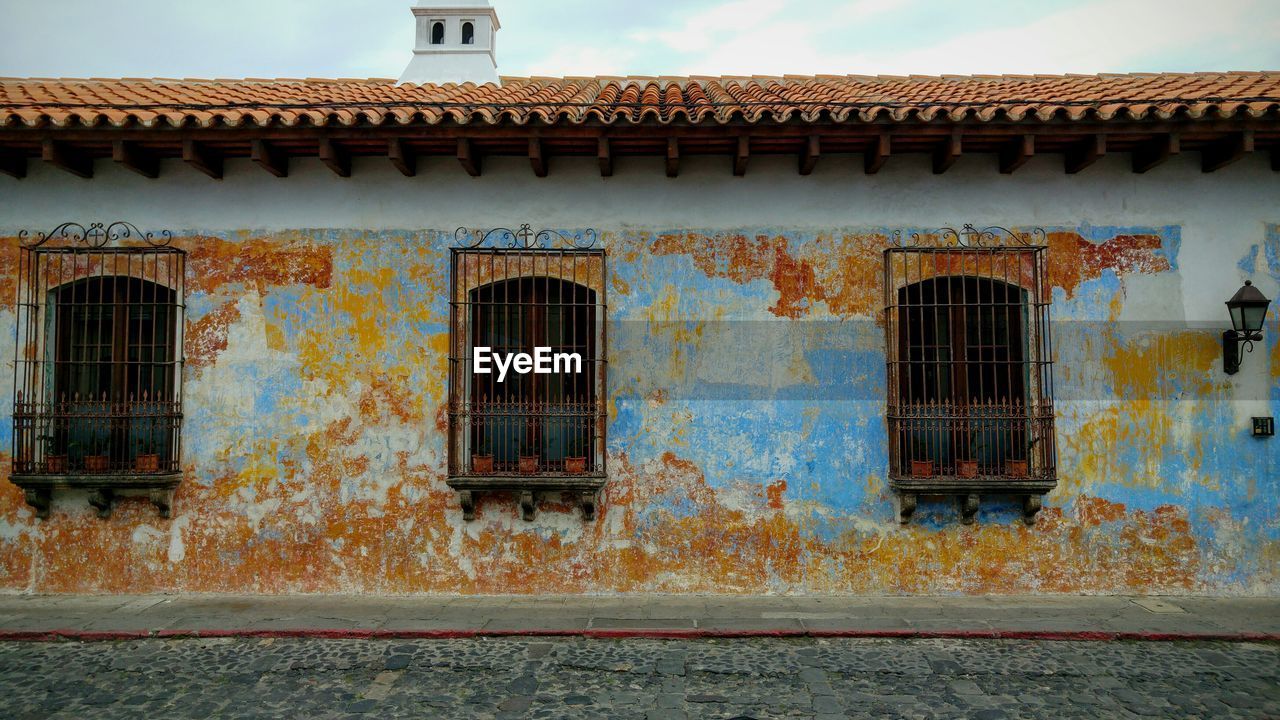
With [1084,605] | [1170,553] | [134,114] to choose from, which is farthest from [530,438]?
[1170,553]

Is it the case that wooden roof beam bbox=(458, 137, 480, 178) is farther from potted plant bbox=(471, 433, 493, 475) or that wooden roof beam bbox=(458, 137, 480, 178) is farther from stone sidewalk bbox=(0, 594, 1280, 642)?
stone sidewalk bbox=(0, 594, 1280, 642)

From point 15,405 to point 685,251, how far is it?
5.79 meters

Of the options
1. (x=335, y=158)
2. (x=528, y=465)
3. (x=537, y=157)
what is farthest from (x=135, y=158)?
(x=528, y=465)

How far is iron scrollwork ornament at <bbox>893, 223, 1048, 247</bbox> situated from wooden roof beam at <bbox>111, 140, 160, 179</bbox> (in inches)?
251

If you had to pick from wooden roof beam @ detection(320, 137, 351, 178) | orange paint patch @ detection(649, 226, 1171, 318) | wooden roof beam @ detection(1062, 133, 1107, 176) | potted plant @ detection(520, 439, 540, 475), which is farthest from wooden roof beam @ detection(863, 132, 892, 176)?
wooden roof beam @ detection(320, 137, 351, 178)

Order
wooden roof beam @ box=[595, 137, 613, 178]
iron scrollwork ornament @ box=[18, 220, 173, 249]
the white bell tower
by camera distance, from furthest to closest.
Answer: the white bell tower → iron scrollwork ornament @ box=[18, 220, 173, 249] → wooden roof beam @ box=[595, 137, 613, 178]

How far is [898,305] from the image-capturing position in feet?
23.2

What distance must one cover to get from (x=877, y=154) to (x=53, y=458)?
23.7 ft

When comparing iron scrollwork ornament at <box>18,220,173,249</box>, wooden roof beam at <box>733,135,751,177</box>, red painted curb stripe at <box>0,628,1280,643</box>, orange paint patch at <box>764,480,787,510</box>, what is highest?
wooden roof beam at <box>733,135,751,177</box>

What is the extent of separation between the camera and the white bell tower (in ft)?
40.4

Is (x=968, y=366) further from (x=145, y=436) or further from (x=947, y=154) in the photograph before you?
(x=145, y=436)

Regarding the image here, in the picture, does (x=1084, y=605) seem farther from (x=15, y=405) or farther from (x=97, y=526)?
(x=15, y=405)

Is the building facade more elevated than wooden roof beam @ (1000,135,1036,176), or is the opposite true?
wooden roof beam @ (1000,135,1036,176)

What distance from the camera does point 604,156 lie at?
677 cm
